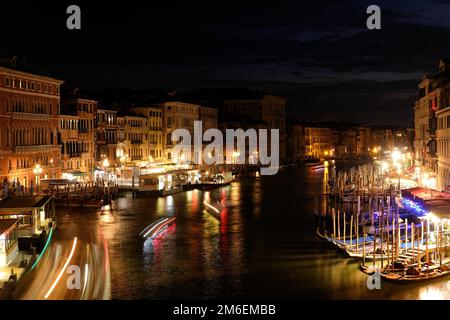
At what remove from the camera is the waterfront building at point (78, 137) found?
111 ft

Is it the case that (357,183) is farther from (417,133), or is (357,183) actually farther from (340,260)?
(340,260)

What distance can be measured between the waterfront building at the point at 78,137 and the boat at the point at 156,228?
37.5 ft

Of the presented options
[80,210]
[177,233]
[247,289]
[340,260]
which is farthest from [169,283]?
[80,210]

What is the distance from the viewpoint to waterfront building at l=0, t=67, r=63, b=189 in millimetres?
26969

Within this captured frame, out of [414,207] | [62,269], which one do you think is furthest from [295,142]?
[62,269]

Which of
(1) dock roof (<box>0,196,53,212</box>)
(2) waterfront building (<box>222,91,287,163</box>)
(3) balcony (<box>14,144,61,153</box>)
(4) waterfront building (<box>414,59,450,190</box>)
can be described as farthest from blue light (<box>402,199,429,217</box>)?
(2) waterfront building (<box>222,91,287,163</box>)

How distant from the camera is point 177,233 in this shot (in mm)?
20125

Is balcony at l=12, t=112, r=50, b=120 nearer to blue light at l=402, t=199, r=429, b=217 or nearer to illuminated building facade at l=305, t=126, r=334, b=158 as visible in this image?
blue light at l=402, t=199, r=429, b=217

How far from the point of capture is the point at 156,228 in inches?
813

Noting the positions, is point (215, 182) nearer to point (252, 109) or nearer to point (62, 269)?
point (62, 269)

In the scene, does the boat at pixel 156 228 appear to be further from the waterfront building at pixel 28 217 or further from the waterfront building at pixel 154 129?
the waterfront building at pixel 154 129

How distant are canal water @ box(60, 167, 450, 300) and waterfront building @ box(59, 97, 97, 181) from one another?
7471 mm
